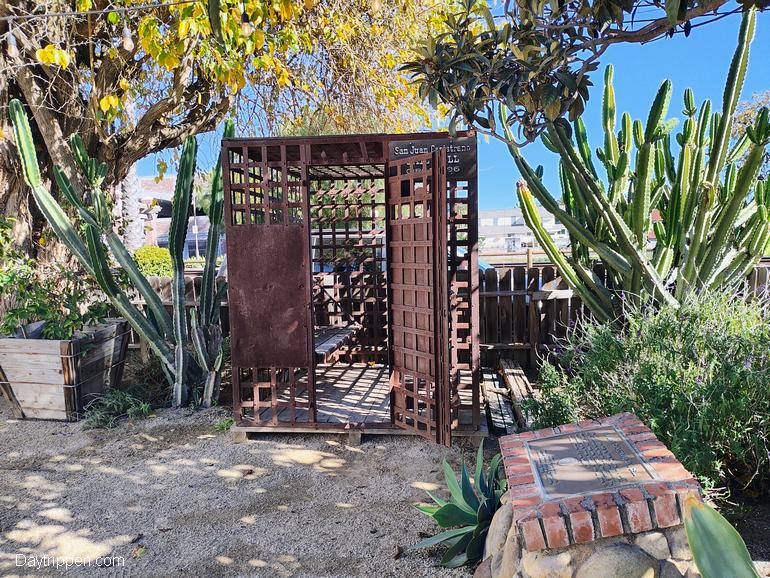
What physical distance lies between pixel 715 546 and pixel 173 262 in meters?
5.38

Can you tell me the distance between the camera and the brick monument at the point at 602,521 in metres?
2.02

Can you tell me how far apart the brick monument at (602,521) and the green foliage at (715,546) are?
76cm

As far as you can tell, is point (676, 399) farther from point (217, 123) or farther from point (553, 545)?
point (217, 123)

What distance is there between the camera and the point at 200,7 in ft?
15.9

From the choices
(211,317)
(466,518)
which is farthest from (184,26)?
(466,518)

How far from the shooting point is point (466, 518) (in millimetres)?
2988

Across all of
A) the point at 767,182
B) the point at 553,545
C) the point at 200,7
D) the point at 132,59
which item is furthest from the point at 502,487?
the point at 132,59

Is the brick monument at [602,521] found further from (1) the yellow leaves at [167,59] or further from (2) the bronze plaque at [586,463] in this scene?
(1) the yellow leaves at [167,59]

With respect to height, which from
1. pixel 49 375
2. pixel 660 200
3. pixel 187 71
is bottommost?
pixel 49 375

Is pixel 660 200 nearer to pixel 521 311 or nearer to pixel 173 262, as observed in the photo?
pixel 521 311

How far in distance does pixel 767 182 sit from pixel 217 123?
645 centimetres

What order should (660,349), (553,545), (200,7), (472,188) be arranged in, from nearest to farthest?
(553,545), (660,349), (472,188), (200,7)

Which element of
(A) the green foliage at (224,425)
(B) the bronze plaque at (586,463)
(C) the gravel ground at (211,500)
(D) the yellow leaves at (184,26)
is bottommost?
(C) the gravel ground at (211,500)

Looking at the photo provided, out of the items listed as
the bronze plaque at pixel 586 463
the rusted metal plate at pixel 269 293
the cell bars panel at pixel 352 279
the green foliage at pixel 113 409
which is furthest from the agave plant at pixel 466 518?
the cell bars panel at pixel 352 279
